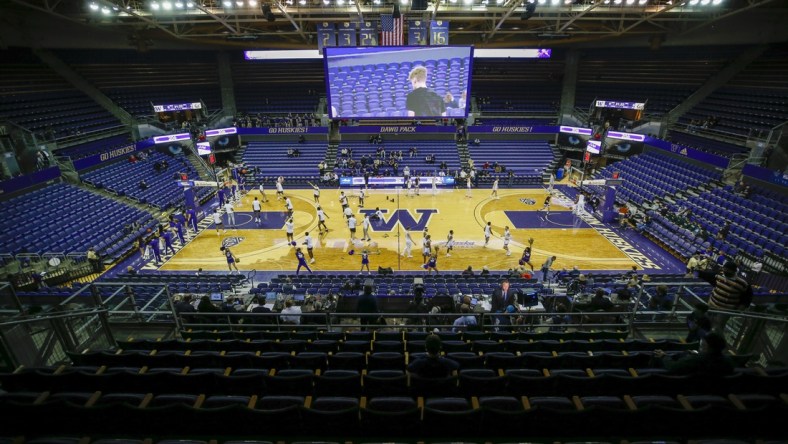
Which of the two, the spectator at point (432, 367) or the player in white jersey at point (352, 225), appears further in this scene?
the player in white jersey at point (352, 225)

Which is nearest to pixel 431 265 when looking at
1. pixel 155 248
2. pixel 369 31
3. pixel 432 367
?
pixel 432 367

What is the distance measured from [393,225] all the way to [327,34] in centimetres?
1412

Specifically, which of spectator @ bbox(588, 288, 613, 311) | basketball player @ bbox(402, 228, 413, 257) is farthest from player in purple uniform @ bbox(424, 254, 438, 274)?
spectator @ bbox(588, 288, 613, 311)

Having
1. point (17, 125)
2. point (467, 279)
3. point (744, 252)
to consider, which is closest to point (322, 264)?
point (467, 279)

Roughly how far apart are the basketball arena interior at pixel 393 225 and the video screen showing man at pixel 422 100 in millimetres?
228

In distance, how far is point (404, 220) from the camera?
81.8ft

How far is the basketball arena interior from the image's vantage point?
4.97 m

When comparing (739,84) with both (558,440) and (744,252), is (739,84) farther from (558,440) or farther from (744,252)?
(558,440)

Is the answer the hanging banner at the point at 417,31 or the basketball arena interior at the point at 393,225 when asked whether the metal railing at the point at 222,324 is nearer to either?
the basketball arena interior at the point at 393,225

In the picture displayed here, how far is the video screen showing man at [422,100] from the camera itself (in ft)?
103

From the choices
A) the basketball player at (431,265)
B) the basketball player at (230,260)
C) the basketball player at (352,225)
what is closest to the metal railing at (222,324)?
the basketball player at (431,265)

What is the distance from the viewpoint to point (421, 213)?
86.0ft

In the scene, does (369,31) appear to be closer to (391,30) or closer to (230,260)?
(391,30)

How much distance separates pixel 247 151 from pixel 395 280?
89.8 feet
